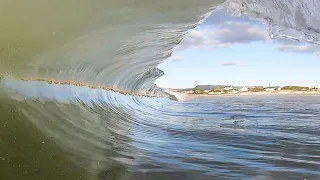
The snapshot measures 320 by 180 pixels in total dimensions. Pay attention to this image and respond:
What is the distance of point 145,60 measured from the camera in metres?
3.64

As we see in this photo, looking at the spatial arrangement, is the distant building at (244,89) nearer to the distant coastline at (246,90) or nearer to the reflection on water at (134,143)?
the distant coastline at (246,90)

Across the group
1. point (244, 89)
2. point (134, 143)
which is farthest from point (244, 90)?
point (134, 143)

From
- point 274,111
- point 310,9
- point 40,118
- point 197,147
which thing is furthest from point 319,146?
point 40,118

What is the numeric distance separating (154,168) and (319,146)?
1.14 meters

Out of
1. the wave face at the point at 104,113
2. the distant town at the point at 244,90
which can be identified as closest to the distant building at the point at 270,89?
the distant town at the point at 244,90

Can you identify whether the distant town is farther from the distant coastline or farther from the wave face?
the wave face

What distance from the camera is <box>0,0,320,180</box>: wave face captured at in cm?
193

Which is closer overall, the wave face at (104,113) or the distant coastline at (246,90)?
the wave face at (104,113)

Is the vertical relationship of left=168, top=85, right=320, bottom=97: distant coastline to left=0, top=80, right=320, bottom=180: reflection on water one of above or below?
above

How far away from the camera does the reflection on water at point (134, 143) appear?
202 cm

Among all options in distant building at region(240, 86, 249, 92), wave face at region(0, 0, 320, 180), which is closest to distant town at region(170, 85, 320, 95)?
distant building at region(240, 86, 249, 92)

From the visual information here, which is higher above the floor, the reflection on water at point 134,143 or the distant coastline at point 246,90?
the distant coastline at point 246,90

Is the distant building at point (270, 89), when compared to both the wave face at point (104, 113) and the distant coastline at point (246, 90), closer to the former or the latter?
the distant coastline at point (246, 90)

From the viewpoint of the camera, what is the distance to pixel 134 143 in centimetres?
277
